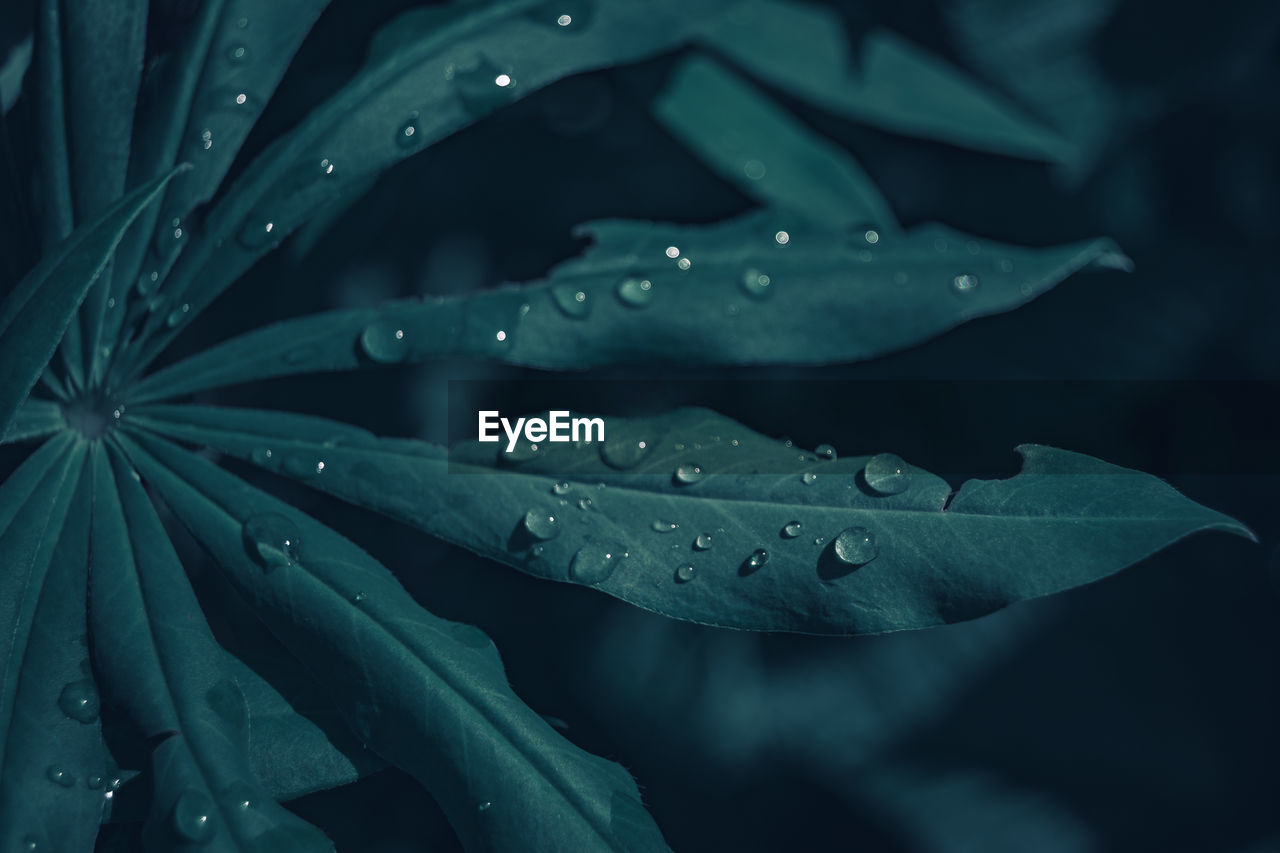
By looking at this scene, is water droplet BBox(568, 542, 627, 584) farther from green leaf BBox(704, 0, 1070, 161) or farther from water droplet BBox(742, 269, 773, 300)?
green leaf BBox(704, 0, 1070, 161)

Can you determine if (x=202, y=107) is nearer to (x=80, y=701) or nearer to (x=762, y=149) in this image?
(x=80, y=701)

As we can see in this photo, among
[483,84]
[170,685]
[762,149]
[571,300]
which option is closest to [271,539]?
[170,685]

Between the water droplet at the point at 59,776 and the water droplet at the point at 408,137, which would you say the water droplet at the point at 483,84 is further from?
the water droplet at the point at 59,776

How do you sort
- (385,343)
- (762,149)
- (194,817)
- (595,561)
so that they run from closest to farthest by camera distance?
(194,817)
(595,561)
(385,343)
(762,149)

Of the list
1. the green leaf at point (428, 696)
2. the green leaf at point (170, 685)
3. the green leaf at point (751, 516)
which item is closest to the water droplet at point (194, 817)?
the green leaf at point (170, 685)

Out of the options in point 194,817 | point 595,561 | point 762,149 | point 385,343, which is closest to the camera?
point 194,817

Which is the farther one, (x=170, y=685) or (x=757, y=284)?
(x=757, y=284)

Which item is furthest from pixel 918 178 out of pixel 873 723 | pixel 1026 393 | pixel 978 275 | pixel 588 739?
pixel 588 739
